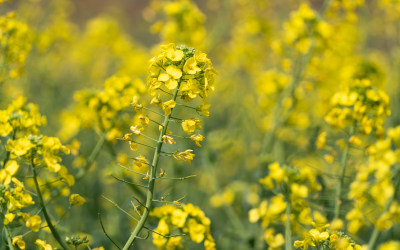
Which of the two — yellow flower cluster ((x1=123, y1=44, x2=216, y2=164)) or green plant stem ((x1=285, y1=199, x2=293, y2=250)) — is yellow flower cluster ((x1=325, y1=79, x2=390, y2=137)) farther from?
yellow flower cluster ((x1=123, y1=44, x2=216, y2=164))

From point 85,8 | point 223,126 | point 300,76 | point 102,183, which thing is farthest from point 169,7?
point 85,8

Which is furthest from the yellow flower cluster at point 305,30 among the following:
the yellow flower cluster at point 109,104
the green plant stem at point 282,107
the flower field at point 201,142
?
the yellow flower cluster at point 109,104

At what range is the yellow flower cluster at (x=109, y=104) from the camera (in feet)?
9.44

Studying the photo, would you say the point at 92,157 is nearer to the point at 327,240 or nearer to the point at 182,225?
the point at 182,225

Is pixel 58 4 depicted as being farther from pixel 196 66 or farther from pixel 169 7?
pixel 196 66

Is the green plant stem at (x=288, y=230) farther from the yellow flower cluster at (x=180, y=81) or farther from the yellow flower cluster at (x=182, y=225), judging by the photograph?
the yellow flower cluster at (x=180, y=81)

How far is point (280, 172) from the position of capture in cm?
241

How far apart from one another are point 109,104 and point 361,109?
5.08 ft

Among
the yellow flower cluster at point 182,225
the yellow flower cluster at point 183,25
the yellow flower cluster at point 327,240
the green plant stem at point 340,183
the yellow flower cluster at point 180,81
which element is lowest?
the yellow flower cluster at point 182,225

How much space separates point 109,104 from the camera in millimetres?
2920

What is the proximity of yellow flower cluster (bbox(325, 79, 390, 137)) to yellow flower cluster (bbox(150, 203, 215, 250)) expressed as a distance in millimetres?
1036

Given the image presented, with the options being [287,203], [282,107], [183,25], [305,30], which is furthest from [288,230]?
[183,25]

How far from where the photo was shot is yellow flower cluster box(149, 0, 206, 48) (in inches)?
157

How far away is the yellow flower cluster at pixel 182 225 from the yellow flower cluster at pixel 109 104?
781mm
